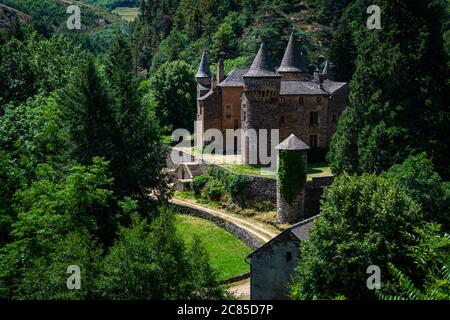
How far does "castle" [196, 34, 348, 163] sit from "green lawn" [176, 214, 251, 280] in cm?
846

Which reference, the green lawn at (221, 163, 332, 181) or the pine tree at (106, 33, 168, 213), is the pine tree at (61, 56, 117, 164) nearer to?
the pine tree at (106, 33, 168, 213)

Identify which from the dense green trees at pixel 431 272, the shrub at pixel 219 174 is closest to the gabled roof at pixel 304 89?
the shrub at pixel 219 174

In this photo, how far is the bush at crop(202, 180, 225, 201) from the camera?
153ft

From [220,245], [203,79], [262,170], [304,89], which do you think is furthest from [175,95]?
[220,245]

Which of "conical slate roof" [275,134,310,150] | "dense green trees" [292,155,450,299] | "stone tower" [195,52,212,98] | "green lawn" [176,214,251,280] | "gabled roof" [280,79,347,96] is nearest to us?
"dense green trees" [292,155,450,299]

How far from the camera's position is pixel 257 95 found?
156ft

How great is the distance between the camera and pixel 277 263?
29062 millimetres

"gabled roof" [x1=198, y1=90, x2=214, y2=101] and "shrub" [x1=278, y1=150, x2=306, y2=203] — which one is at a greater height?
"gabled roof" [x1=198, y1=90, x2=214, y2=101]

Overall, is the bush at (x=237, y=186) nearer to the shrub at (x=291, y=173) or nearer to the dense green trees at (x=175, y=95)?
the shrub at (x=291, y=173)

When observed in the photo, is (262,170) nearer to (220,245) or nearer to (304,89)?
(220,245)

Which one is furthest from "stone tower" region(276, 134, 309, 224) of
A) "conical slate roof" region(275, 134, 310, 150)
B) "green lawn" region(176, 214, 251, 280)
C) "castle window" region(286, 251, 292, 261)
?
"castle window" region(286, 251, 292, 261)

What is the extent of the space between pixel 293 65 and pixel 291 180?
1927cm

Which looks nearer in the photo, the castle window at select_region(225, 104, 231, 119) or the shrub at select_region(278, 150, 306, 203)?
the shrub at select_region(278, 150, 306, 203)

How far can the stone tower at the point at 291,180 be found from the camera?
132ft
